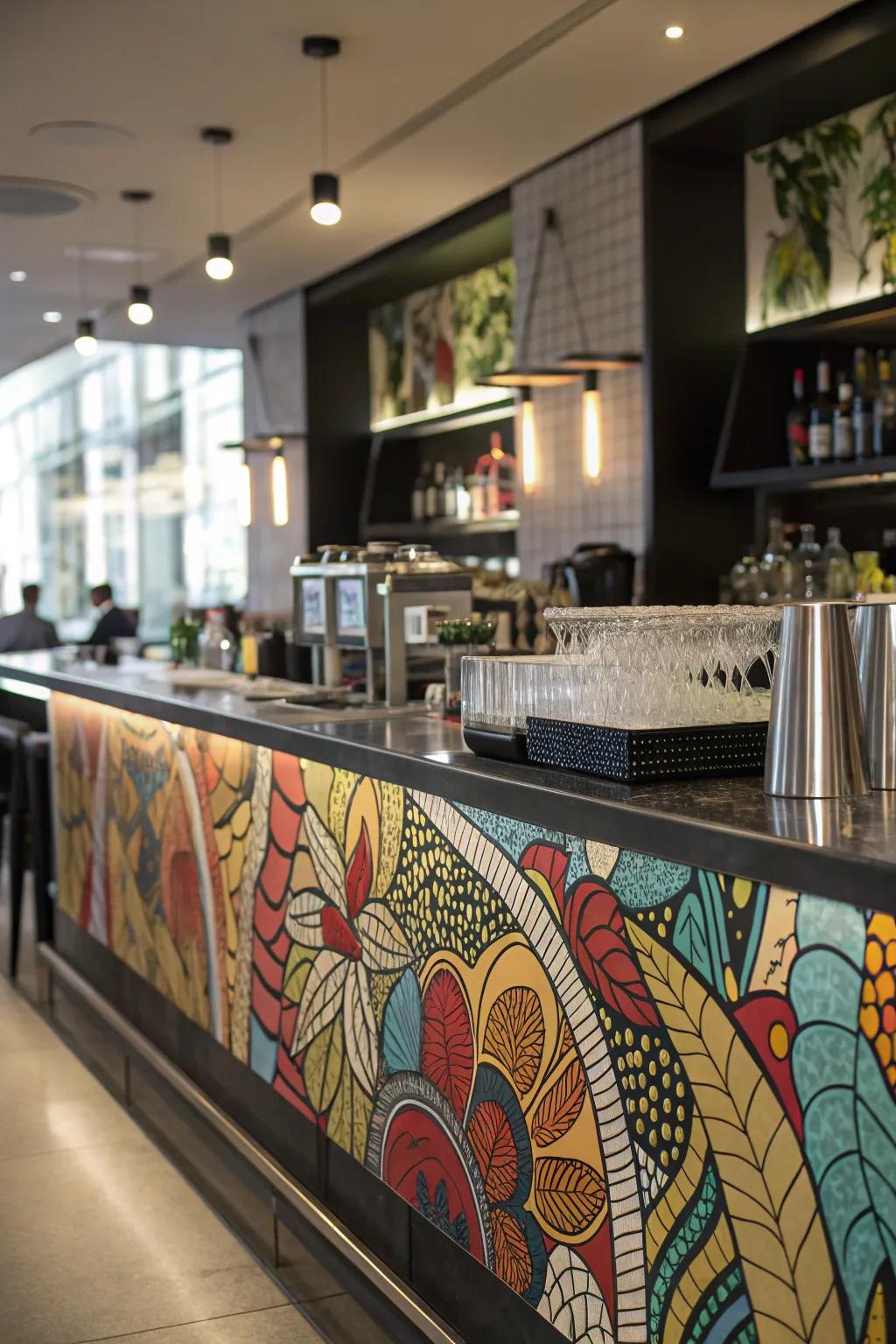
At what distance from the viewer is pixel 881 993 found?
59.3 inches

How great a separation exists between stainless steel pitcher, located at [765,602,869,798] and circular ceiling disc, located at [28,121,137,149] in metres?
5.25

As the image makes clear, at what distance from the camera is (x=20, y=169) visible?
23.0 feet

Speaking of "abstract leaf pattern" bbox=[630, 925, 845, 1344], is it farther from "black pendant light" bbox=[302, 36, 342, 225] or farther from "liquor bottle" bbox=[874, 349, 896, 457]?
"black pendant light" bbox=[302, 36, 342, 225]

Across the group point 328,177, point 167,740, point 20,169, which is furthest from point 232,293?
point 167,740

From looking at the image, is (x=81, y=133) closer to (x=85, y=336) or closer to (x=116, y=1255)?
(x=85, y=336)

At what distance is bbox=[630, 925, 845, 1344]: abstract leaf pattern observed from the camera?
158cm

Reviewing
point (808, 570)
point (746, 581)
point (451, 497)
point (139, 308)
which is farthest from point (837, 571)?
point (139, 308)

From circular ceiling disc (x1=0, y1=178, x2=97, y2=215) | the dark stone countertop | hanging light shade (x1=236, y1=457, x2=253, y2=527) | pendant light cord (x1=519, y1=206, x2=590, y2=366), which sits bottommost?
the dark stone countertop

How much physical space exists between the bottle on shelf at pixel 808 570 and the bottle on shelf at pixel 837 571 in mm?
34

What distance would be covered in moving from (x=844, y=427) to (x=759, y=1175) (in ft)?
13.7

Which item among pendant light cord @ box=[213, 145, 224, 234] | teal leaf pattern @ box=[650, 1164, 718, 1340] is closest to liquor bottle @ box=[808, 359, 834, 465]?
pendant light cord @ box=[213, 145, 224, 234]

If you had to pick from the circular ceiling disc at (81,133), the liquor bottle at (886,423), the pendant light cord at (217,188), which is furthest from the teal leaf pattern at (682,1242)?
the pendant light cord at (217,188)

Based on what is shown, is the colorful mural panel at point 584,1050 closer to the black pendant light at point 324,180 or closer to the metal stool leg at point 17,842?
the metal stool leg at point 17,842

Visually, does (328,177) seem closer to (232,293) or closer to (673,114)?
(673,114)
